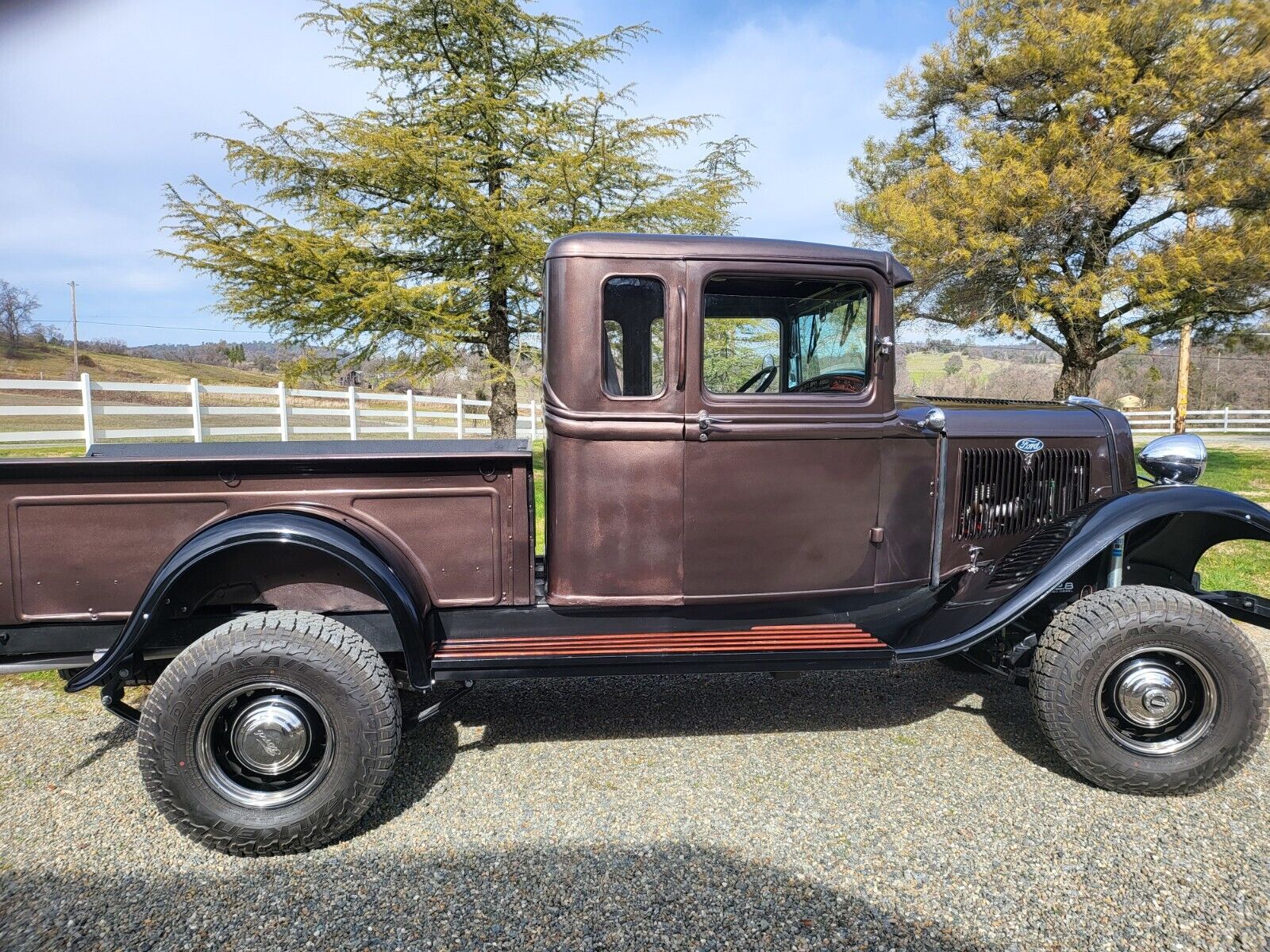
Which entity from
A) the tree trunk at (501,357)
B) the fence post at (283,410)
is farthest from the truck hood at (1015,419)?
the fence post at (283,410)

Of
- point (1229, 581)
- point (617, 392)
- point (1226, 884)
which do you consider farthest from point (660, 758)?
point (1229, 581)

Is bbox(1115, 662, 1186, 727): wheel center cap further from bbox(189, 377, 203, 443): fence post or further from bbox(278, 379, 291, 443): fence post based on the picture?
bbox(278, 379, 291, 443): fence post

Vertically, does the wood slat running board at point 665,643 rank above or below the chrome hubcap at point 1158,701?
above

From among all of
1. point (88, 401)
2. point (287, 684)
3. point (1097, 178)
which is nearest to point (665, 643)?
point (287, 684)

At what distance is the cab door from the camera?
2.79 meters

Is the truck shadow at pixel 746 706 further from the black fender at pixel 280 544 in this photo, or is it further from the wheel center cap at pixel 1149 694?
the black fender at pixel 280 544

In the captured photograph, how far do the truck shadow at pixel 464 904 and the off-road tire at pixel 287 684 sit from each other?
11cm

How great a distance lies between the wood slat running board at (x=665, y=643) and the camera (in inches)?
107

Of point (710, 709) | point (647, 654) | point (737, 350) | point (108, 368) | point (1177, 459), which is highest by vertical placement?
point (108, 368)

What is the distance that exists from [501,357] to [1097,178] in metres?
9.74

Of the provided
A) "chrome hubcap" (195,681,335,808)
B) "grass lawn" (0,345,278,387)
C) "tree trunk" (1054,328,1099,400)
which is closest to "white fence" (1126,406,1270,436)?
"tree trunk" (1054,328,1099,400)

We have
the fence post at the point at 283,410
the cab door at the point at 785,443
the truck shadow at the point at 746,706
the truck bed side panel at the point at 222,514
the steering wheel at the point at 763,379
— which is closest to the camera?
the truck bed side panel at the point at 222,514

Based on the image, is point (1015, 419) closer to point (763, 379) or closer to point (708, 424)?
point (763, 379)

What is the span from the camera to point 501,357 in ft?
35.1
